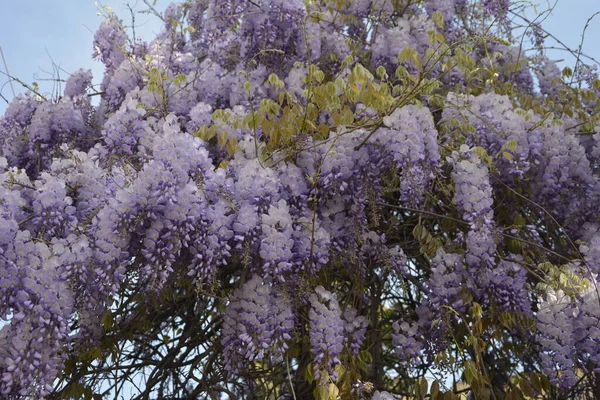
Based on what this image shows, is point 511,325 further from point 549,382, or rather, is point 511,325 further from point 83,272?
point 83,272

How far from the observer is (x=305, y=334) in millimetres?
3148

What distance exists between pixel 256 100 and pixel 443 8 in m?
1.50

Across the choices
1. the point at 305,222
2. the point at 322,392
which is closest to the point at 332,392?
the point at 322,392

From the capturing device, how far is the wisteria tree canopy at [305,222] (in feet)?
8.29

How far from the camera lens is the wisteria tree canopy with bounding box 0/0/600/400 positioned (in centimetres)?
253

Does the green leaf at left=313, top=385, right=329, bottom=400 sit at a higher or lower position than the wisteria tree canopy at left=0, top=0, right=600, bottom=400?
lower

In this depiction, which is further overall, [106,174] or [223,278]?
[223,278]

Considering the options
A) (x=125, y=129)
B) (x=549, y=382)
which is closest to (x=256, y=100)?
(x=125, y=129)

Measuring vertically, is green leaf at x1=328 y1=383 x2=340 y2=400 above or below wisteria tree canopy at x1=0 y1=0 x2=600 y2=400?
below

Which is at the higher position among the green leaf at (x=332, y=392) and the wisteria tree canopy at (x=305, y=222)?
the wisteria tree canopy at (x=305, y=222)

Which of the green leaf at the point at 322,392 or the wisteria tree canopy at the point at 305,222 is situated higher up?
the wisteria tree canopy at the point at 305,222

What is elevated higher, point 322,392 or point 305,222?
point 305,222

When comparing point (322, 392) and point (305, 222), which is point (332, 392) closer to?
point (322, 392)

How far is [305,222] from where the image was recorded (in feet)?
9.21
